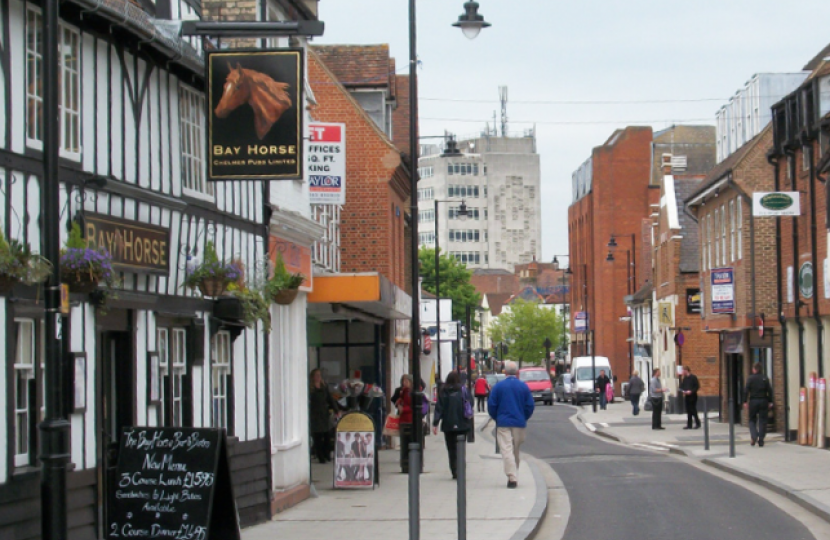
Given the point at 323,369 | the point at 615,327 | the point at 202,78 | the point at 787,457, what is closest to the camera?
the point at 202,78

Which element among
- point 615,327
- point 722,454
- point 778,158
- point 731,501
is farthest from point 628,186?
point 731,501

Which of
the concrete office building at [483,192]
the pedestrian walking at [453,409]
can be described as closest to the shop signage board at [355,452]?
the pedestrian walking at [453,409]

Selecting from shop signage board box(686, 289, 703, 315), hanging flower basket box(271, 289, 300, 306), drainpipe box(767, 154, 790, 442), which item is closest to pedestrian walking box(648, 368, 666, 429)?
drainpipe box(767, 154, 790, 442)

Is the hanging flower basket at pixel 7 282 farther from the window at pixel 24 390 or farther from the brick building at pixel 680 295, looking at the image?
the brick building at pixel 680 295

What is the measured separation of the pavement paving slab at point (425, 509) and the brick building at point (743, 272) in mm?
12268

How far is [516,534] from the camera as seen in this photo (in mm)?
12727

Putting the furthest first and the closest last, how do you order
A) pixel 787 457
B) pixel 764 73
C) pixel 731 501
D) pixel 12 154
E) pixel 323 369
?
1. pixel 764 73
2. pixel 323 369
3. pixel 787 457
4. pixel 731 501
5. pixel 12 154

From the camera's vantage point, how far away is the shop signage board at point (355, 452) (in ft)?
58.2

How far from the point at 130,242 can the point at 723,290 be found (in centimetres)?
2596

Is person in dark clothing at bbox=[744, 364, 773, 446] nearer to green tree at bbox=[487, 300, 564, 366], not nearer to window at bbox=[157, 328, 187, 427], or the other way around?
window at bbox=[157, 328, 187, 427]

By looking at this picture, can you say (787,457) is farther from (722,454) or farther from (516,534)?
(516,534)

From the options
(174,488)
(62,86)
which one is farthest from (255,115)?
(174,488)

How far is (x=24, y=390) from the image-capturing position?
877 cm

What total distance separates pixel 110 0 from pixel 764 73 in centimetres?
3458
